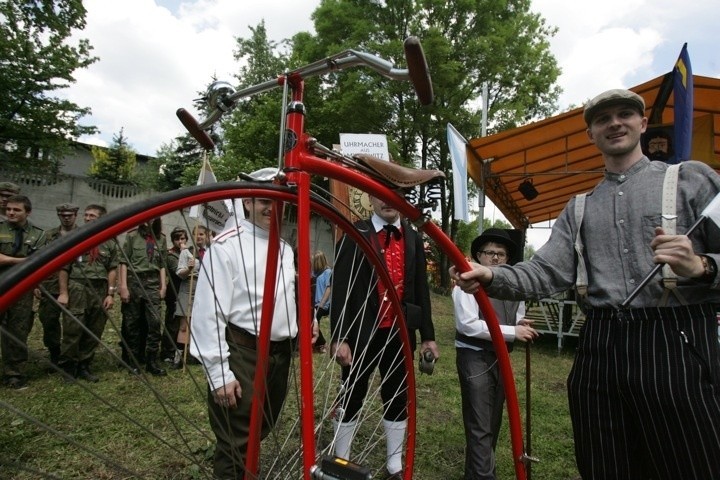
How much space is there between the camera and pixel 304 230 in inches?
58.0

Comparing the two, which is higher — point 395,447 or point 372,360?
point 372,360

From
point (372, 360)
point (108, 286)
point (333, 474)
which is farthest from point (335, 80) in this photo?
point (333, 474)

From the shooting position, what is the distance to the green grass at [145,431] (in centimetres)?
264

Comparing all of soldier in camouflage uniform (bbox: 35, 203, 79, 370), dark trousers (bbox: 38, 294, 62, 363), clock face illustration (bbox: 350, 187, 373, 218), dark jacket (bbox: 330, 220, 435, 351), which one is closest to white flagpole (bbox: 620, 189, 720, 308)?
dark jacket (bbox: 330, 220, 435, 351)

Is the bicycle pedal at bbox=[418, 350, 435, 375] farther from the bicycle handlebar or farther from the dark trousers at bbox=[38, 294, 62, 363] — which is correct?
the dark trousers at bbox=[38, 294, 62, 363]

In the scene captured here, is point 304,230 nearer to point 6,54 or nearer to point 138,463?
point 138,463

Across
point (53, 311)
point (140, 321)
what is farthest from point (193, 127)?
point (140, 321)

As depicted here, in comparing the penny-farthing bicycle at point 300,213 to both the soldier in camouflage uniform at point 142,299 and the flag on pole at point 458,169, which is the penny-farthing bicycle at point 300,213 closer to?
the soldier in camouflage uniform at point 142,299

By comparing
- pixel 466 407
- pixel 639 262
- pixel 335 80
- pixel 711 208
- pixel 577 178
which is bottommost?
pixel 466 407

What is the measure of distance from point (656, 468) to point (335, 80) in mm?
17599

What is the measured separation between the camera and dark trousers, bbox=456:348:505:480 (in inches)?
99.3

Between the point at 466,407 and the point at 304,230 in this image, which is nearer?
the point at 304,230

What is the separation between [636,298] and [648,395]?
0.29m

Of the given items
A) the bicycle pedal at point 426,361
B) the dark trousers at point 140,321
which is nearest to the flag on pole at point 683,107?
the bicycle pedal at point 426,361
